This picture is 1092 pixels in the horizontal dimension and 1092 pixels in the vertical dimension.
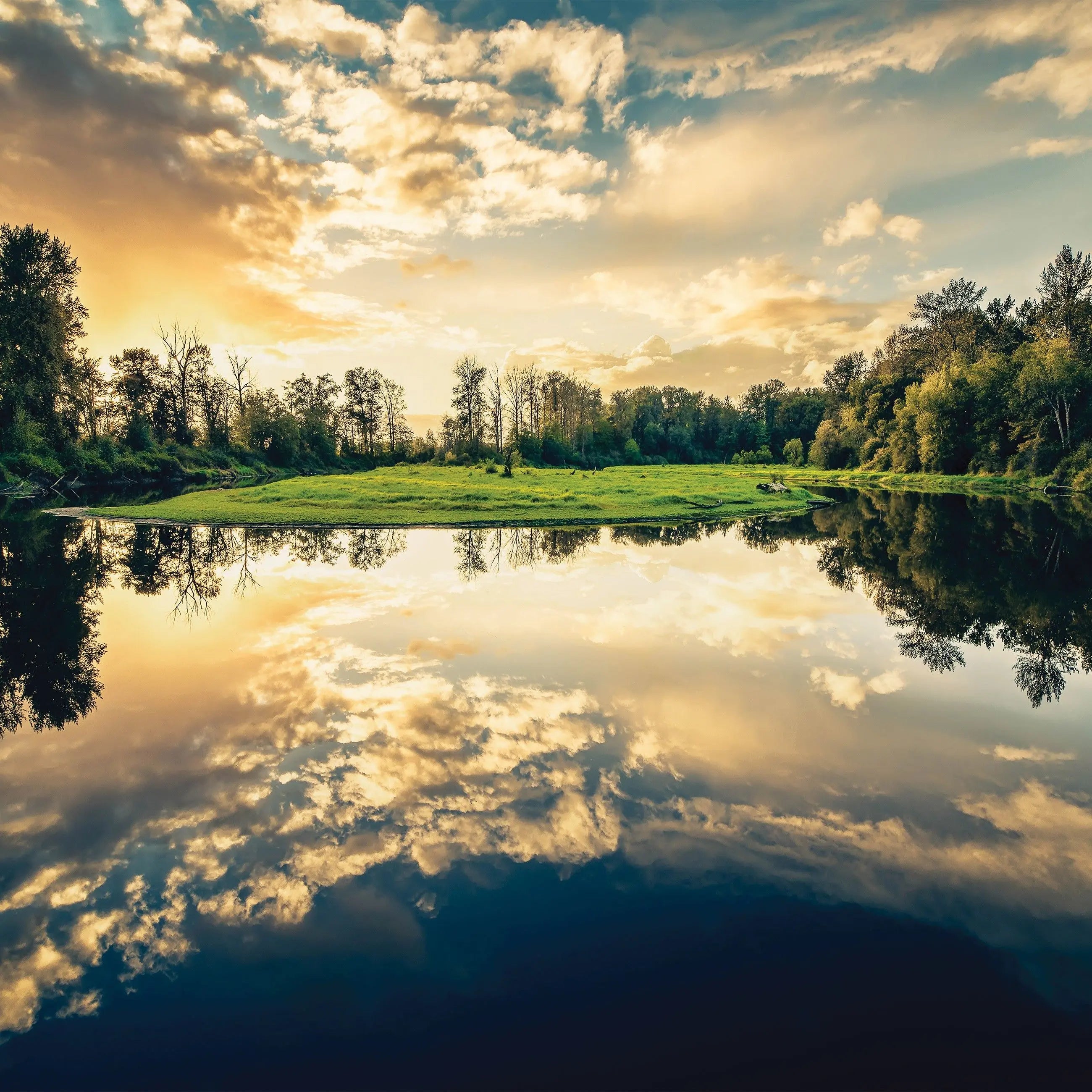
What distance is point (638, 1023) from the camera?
440 centimetres

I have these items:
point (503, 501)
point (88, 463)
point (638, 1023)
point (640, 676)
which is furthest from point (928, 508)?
point (88, 463)

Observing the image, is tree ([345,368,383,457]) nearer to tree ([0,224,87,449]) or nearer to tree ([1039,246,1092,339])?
tree ([0,224,87,449])

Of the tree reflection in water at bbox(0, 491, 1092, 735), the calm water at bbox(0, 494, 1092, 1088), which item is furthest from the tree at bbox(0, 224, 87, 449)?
the calm water at bbox(0, 494, 1092, 1088)

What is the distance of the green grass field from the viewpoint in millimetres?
34969

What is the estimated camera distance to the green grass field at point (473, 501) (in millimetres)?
34969

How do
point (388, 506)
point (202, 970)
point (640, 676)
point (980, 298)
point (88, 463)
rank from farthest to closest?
point (980, 298), point (88, 463), point (388, 506), point (640, 676), point (202, 970)

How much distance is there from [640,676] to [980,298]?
110774 millimetres

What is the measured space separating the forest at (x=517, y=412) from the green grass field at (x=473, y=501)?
11577mm

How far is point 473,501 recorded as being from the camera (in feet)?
132

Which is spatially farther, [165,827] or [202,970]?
[165,827]

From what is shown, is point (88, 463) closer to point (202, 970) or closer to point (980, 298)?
point (202, 970)

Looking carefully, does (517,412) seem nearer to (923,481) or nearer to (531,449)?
(531,449)

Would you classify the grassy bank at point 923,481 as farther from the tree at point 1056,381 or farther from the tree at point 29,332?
the tree at point 29,332

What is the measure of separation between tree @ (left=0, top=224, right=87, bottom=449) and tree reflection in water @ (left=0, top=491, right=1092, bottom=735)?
1191 inches
